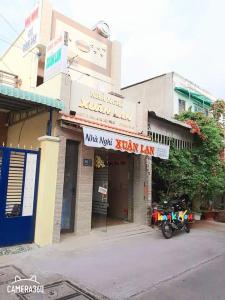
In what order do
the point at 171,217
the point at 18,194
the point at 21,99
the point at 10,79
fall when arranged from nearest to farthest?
the point at 21,99 < the point at 18,194 < the point at 171,217 < the point at 10,79

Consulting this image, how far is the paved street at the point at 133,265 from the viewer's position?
4.70 m

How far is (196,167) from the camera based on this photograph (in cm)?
1179

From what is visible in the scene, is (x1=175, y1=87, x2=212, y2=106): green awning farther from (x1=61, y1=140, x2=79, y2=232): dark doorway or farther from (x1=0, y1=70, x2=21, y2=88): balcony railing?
(x1=61, y1=140, x2=79, y2=232): dark doorway

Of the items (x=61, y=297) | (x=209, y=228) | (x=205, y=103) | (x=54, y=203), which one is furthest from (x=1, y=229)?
(x=205, y=103)

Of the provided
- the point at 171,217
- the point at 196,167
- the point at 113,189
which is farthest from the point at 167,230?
the point at 196,167

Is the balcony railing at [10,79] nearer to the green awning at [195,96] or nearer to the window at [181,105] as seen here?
the green awning at [195,96]

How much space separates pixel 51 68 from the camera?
8.65m

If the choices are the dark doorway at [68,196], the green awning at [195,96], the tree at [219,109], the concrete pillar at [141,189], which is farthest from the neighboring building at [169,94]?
the dark doorway at [68,196]

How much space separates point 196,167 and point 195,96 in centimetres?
670

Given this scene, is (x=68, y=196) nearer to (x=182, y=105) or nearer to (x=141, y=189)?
(x=141, y=189)

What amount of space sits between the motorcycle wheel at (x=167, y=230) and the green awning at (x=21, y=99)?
4886mm

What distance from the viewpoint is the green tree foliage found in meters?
11.0

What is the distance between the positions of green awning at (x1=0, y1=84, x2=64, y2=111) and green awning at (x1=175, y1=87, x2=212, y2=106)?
400 inches

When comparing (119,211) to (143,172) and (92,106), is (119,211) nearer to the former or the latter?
(143,172)
